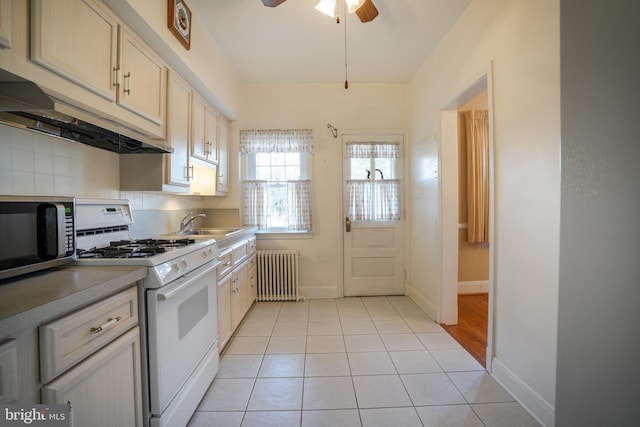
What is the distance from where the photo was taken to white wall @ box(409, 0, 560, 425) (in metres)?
1.36

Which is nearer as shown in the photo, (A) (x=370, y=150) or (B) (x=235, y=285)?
(B) (x=235, y=285)

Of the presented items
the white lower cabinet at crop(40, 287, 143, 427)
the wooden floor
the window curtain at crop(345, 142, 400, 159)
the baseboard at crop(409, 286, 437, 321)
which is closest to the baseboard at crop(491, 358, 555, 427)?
the wooden floor

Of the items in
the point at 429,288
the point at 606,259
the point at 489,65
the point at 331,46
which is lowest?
the point at 429,288

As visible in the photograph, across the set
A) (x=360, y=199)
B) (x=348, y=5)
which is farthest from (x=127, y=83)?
(x=360, y=199)

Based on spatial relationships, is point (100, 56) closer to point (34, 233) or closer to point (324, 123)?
point (34, 233)

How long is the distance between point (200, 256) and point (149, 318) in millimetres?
499

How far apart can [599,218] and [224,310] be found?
87.7 inches

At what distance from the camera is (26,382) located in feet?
2.27

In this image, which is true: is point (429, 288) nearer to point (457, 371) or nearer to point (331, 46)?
point (457, 371)

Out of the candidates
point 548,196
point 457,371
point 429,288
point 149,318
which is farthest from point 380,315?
point 149,318

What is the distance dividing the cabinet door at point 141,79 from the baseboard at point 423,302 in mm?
2971

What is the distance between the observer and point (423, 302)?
9.84 feet

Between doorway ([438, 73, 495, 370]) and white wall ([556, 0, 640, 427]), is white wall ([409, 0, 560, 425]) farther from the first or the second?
white wall ([556, 0, 640, 427])

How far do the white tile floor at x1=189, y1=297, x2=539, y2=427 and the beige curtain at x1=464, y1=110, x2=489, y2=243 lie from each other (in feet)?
5.12
